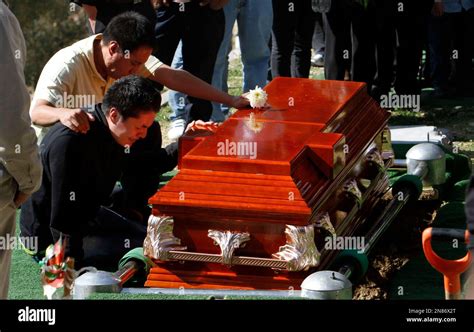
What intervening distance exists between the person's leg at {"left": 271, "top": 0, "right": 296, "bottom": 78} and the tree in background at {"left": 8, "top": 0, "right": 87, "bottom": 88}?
9146 millimetres

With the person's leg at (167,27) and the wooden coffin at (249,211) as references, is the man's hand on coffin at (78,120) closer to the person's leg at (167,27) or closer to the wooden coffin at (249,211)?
the wooden coffin at (249,211)

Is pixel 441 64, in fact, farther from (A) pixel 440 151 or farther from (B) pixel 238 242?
(B) pixel 238 242

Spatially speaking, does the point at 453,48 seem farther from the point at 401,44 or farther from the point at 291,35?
the point at 291,35

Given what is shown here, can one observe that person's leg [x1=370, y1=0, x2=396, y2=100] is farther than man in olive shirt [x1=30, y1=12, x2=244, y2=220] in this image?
Yes

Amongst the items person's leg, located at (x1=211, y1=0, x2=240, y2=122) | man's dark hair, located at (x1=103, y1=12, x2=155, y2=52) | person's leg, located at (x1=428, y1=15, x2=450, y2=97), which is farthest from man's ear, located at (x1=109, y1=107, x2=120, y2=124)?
person's leg, located at (x1=428, y1=15, x2=450, y2=97)

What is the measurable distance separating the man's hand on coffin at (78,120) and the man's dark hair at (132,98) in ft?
0.34

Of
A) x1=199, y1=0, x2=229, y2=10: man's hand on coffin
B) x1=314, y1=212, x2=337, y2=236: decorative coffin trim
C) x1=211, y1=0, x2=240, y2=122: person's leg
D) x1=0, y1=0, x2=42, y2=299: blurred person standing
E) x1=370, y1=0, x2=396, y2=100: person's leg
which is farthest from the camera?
x1=370, y1=0, x2=396, y2=100: person's leg

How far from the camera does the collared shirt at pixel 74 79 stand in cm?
564

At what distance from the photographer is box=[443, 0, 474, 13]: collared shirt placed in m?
9.43

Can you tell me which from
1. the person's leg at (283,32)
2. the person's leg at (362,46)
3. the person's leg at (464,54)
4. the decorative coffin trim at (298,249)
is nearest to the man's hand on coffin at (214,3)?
the person's leg at (283,32)

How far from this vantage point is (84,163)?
16.4 ft

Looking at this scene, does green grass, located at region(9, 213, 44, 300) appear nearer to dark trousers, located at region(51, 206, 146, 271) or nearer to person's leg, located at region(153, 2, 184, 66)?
dark trousers, located at region(51, 206, 146, 271)

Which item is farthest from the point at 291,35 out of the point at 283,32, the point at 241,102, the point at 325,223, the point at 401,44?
the point at 325,223

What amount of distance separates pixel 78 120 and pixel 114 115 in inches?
6.2
